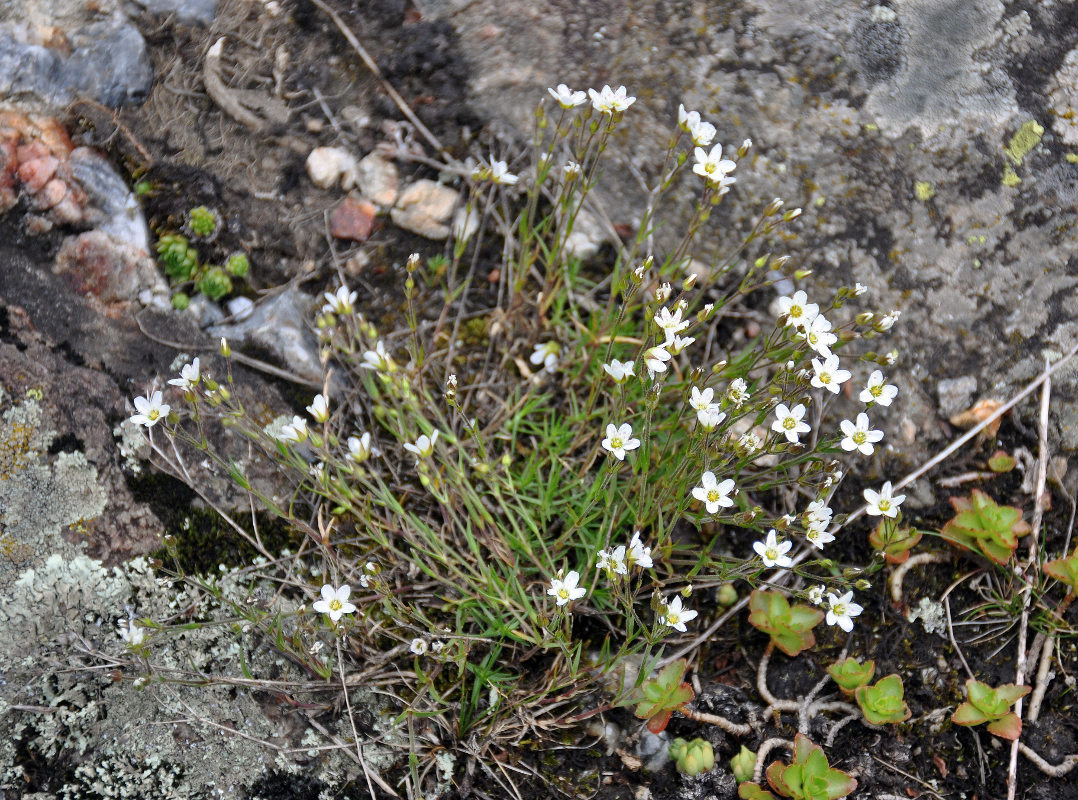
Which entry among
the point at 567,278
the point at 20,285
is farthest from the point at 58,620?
the point at 567,278

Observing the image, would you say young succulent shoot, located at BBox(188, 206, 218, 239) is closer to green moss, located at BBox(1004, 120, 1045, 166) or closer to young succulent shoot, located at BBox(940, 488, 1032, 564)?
young succulent shoot, located at BBox(940, 488, 1032, 564)

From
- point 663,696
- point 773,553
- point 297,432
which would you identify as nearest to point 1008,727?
point 773,553

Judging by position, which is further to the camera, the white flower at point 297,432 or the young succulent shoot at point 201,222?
the young succulent shoot at point 201,222

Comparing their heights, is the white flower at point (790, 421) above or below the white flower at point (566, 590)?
above

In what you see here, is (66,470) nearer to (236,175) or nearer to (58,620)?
(58,620)

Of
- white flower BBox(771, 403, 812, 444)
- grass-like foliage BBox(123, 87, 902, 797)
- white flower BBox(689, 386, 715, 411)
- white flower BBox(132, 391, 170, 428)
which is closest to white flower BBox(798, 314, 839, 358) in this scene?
grass-like foliage BBox(123, 87, 902, 797)

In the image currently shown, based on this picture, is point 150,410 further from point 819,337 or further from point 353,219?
point 819,337

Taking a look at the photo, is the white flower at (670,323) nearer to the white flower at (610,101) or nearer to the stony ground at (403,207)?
the white flower at (610,101)

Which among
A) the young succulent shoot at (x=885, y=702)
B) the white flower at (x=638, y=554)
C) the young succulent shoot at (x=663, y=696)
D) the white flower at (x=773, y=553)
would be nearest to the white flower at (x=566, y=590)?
the white flower at (x=638, y=554)
